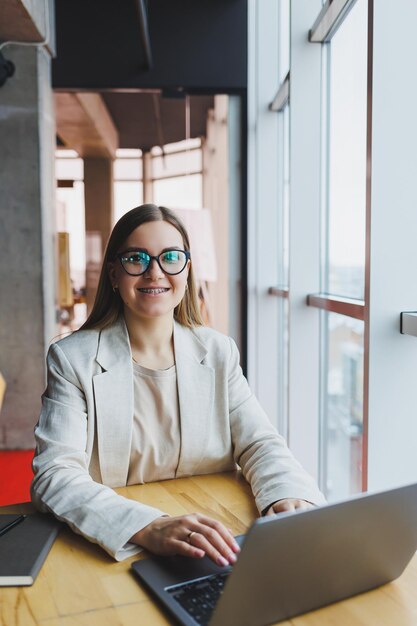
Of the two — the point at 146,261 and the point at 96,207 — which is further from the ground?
the point at 96,207

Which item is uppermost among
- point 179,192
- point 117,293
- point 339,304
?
point 179,192

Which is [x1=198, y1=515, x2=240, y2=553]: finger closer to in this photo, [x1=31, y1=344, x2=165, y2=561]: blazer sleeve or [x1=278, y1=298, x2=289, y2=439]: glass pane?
[x1=31, y1=344, x2=165, y2=561]: blazer sleeve

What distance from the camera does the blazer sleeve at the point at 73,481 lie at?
4.02 feet

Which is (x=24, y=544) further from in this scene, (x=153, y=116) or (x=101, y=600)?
(x=153, y=116)

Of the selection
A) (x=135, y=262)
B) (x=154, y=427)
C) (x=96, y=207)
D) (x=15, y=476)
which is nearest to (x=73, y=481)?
(x=154, y=427)

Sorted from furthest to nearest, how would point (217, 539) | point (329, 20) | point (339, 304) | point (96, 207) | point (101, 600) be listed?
point (96, 207) → point (329, 20) → point (339, 304) → point (217, 539) → point (101, 600)

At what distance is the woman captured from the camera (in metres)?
1.48

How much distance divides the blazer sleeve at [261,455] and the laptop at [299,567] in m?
0.34

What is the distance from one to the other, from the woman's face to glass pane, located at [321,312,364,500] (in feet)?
3.68

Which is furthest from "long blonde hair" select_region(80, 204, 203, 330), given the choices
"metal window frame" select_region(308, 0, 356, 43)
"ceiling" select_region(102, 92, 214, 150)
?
"ceiling" select_region(102, 92, 214, 150)

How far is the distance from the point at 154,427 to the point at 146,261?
44cm

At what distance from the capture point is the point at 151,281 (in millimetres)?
1629

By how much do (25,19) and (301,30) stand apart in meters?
1.87

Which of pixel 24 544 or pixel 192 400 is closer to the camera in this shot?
pixel 24 544
